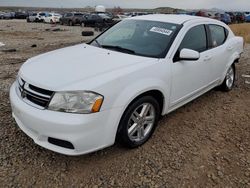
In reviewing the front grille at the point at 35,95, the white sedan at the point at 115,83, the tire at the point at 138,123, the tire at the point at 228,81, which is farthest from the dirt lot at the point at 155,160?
the tire at the point at 228,81

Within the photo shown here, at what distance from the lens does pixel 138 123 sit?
312 centimetres

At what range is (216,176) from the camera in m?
2.73

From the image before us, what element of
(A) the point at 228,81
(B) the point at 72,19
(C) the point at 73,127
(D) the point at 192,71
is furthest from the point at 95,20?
(C) the point at 73,127

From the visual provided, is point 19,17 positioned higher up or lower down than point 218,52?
lower down

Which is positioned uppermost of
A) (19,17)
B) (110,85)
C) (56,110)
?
(110,85)

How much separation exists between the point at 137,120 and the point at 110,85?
0.72m

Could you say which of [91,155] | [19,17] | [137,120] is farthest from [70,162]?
[19,17]

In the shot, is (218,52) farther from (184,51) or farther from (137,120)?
(137,120)

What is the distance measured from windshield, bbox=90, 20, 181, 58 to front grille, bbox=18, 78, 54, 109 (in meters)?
1.33

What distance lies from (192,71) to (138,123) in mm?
1243

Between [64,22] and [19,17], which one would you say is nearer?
[64,22]

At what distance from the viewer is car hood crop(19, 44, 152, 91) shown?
105 inches

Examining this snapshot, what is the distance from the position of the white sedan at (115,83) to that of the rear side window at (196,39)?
14 millimetres

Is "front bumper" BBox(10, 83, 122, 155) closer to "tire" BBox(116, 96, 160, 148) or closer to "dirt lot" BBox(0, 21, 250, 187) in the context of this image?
"tire" BBox(116, 96, 160, 148)
